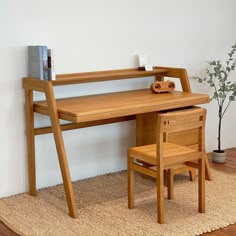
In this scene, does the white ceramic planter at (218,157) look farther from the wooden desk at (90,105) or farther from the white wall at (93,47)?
the wooden desk at (90,105)

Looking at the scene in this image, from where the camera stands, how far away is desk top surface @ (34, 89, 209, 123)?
3.21 m

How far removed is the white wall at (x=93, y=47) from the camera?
11.7 ft

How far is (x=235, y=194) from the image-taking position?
12.0 ft

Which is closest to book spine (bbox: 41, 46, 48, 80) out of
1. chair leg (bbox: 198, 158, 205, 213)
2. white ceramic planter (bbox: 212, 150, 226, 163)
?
chair leg (bbox: 198, 158, 205, 213)

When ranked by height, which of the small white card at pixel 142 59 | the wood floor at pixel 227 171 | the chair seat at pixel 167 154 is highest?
the small white card at pixel 142 59

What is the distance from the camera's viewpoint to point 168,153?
3156mm

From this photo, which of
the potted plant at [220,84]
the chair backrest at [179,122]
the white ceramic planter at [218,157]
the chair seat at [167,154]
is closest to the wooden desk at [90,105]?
the chair seat at [167,154]

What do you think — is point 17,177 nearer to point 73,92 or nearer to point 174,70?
point 73,92

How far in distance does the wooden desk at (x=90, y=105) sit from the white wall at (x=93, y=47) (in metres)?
0.10

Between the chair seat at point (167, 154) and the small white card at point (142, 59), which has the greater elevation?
the small white card at point (142, 59)

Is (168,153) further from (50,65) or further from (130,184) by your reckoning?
(50,65)

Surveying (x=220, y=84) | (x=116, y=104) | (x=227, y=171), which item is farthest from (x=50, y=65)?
(x=220, y=84)

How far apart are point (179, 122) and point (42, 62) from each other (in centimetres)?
110

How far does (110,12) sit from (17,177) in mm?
1547
